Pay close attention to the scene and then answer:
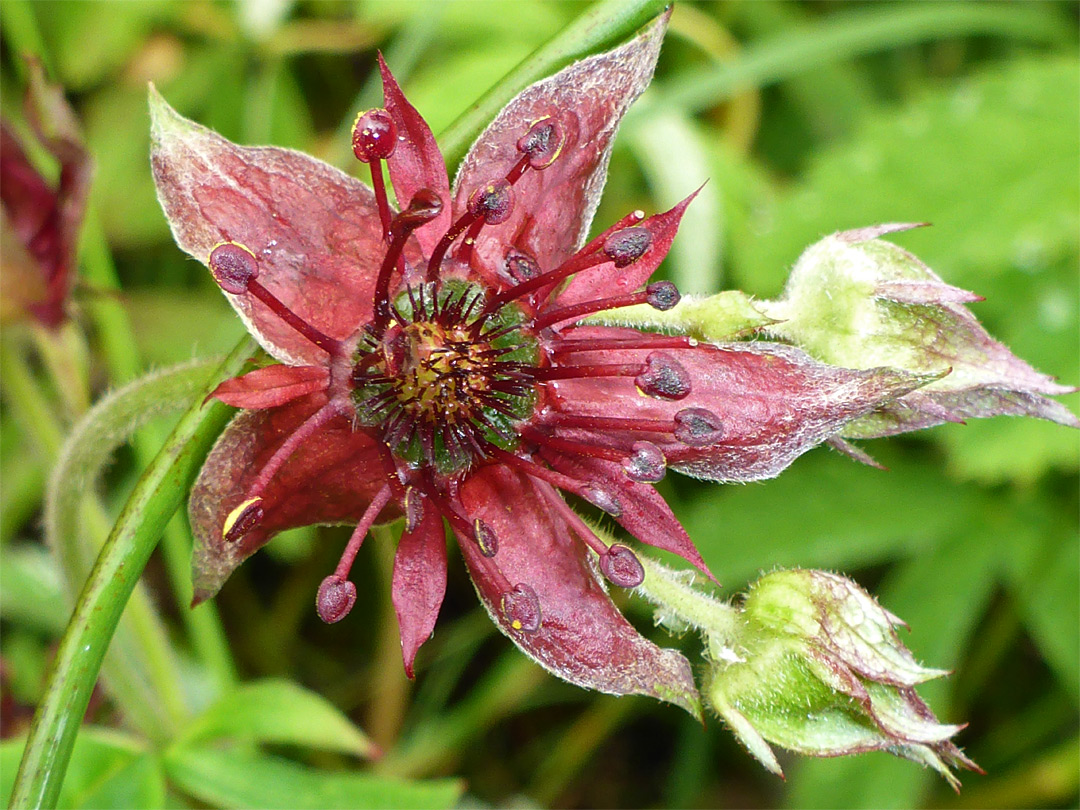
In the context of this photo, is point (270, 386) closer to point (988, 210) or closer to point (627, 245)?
point (627, 245)

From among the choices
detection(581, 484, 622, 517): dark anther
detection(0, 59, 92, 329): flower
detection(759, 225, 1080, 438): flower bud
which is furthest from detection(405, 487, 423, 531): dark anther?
detection(0, 59, 92, 329): flower

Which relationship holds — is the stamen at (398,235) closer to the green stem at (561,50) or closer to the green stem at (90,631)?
the green stem at (561,50)

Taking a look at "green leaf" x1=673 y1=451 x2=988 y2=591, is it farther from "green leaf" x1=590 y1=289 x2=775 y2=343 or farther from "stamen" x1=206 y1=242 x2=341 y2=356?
"stamen" x1=206 y1=242 x2=341 y2=356

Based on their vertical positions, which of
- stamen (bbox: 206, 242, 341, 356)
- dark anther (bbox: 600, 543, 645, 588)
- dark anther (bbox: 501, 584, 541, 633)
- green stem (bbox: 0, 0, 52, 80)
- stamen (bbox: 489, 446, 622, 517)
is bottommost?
dark anther (bbox: 501, 584, 541, 633)

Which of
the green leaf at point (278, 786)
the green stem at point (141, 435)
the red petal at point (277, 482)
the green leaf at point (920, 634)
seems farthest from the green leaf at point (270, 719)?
the green leaf at point (920, 634)

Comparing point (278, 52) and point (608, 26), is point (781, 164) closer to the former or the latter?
point (278, 52)
